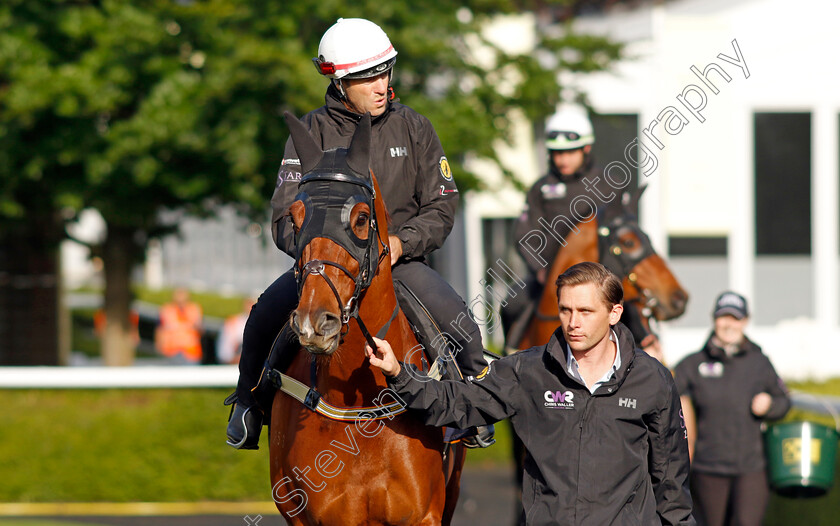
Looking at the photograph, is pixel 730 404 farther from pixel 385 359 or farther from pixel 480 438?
pixel 385 359

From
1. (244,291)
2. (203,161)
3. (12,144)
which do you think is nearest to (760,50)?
(203,161)

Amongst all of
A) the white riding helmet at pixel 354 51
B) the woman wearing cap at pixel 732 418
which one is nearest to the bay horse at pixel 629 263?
the woman wearing cap at pixel 732 418

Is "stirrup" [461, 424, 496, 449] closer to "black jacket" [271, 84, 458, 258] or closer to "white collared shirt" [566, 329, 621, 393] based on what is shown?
"black jacket" [271, 84, 458, 258]

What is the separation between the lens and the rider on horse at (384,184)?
4250mm

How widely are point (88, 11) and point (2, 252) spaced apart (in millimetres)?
5350

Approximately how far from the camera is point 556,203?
736 centimetres

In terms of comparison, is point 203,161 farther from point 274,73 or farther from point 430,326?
point 430,326

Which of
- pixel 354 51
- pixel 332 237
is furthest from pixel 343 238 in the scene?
pixel 354 51

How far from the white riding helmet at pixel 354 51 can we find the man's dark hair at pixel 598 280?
1.18 m

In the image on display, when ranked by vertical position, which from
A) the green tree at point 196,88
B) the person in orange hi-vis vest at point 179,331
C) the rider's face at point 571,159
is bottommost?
the person in orange hi-vis vest at point 179,331

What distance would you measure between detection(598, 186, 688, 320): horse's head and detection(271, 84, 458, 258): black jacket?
2.35 meters

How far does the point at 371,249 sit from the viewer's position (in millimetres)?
3713

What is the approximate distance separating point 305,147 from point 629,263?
11.0ft

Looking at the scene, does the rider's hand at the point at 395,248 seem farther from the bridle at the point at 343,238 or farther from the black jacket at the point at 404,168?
the bridle at the point at 343,238
